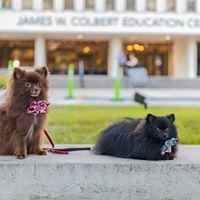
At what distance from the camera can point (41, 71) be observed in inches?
188

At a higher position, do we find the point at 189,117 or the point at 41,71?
the point at 41,71

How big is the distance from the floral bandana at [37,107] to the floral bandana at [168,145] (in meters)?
1.12

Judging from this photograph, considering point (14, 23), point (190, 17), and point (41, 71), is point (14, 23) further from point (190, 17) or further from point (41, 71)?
point (41, 71)

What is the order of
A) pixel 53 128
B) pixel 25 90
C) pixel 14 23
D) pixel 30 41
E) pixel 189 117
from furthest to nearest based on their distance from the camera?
pixel 30 41 → pixel 14 23 → pixel 189 117 → pixel 53 128 → pixel 25 90

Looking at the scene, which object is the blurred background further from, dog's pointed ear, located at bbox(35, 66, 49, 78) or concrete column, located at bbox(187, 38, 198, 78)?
dog's pointed ear, located at bbox(35, 66, 49, 78)

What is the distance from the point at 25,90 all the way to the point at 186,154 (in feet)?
6.26

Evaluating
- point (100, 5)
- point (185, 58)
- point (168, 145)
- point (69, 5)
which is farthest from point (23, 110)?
point (185, 58)

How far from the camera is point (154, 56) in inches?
2436

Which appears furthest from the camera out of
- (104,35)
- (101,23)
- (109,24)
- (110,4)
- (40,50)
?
(104,35)

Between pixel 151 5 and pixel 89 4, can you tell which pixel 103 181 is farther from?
pixel 151 5

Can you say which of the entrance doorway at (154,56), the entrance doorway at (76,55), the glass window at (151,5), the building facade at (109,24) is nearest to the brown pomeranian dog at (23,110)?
the building facade at (109,24)

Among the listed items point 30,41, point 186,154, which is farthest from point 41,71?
point 30,41

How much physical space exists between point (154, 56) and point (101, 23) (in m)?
10.4

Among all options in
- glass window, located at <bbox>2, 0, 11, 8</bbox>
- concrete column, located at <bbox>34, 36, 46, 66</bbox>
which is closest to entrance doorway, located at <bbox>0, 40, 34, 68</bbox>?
concrete column, located at <bbox>34, 36, 46, 66</bbox>
